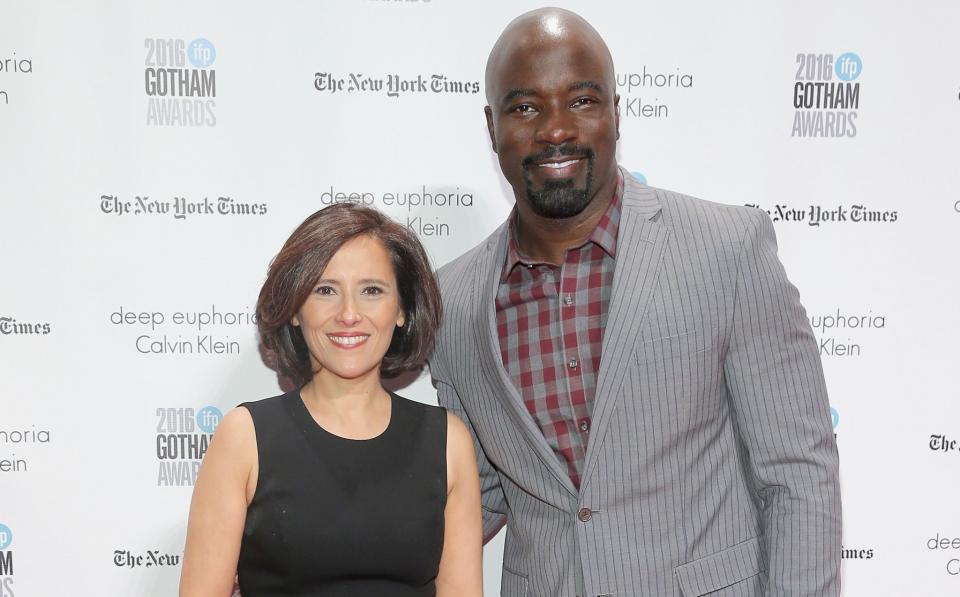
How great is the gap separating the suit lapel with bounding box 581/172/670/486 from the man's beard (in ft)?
0.35

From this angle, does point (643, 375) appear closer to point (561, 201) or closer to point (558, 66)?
point (561, 201)

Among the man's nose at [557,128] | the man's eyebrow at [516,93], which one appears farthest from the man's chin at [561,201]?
the man's eyebrow at [516,93]

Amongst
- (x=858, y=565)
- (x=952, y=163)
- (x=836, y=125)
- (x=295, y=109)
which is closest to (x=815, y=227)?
(x=836, y=125)

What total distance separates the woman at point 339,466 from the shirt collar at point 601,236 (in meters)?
0.20

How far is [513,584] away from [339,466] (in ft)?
1.72

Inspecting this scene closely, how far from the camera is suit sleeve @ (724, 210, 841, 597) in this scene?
161cm

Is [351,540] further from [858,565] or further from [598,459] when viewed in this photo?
[858,565]

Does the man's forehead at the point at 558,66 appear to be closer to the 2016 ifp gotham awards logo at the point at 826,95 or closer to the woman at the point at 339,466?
the woman at the point at 339,466

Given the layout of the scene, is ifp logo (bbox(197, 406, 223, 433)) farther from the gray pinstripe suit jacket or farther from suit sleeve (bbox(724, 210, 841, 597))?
suit sleeve (bbox(724, 210, 841, 597))

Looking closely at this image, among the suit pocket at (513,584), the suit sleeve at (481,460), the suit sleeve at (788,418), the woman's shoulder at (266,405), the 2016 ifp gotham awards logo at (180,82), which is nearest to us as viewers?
the suit sleeve at (788,418)

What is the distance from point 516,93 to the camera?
5.56ft

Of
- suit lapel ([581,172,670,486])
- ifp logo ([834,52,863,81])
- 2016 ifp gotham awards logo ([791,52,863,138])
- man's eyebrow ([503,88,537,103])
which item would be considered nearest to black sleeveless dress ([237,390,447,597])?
suit lapel ([581,172,670,486])

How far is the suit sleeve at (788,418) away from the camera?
1.61 meters

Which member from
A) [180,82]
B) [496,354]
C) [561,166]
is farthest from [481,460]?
[180,82]
